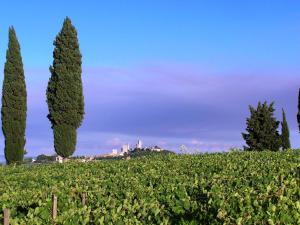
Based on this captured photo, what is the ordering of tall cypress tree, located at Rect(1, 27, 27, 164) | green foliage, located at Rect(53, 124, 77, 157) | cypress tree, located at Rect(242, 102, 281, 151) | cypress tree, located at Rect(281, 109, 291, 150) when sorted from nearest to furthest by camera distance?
green foliage, located at Rect(53, 124, 77, 157) → tall cypress tree, located at Rect(1, 27, 27, 164) → cypress tree, located at Rect(242, 102, 281, 151) → cypress tree, located at Rect(281, 109, 291, 150)

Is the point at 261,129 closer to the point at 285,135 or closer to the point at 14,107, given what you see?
the point at 285,135

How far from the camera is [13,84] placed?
130 ft

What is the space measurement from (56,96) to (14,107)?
3.37 m

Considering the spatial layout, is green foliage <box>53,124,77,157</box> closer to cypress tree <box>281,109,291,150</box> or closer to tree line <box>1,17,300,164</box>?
tree line <box>1,17,300,164</box>

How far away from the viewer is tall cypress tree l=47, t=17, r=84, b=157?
38.3 m

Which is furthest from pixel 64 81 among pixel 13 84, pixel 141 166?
pixel 141 166

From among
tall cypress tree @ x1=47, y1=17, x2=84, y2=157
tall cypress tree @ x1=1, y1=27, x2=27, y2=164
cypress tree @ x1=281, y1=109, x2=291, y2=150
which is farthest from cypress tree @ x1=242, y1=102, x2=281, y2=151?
tall cypress tree @ x1=1, y1=27, x2=27, y2=164

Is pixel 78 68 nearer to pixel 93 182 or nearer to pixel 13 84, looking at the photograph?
pixel 13 84

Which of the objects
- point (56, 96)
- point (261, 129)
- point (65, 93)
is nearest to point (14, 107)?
point (56, 96)

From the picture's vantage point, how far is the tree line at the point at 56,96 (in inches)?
1510

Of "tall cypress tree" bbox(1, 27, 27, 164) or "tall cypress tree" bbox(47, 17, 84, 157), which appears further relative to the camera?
"tall cypress tree" bbox(1, 27, 27, 164)

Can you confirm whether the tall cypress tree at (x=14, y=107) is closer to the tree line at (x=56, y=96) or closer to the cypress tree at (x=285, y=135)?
the tree line at (x=56, y=96)

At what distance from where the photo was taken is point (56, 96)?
38.8 m

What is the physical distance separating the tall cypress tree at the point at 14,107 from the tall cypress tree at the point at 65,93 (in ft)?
6.72
